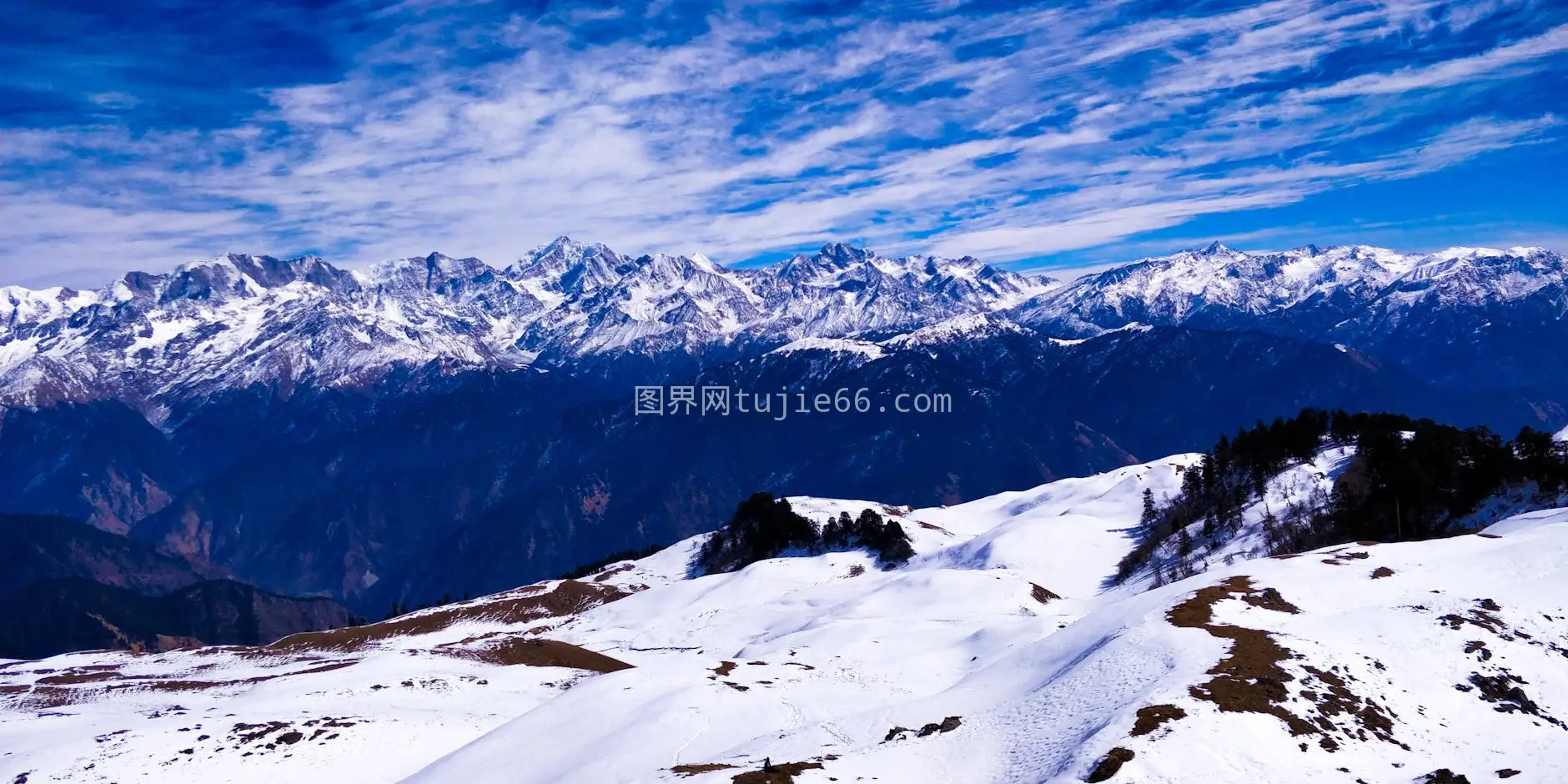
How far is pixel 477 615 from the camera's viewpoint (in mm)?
147250

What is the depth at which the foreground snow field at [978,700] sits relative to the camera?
38.8 meters

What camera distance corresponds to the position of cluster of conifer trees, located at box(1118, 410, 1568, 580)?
336 ft

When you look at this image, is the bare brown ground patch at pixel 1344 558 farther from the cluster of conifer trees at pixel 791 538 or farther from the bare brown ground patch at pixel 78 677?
the bare brown ground patch at pixel 78 677

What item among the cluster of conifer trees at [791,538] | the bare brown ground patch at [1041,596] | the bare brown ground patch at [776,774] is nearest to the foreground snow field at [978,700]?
the bare brown ground patch at [776,774]

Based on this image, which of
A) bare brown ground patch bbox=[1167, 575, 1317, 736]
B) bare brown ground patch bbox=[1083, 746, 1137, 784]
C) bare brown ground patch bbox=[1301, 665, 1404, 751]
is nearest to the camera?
bare brown ground patch bbox=[1083, 746, 1137, 784]

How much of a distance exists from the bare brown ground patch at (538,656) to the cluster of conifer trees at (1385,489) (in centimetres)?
6383

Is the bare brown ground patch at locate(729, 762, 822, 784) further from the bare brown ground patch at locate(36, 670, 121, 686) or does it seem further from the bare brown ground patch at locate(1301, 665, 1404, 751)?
the bare brown ground patch at locate(36, 670, 121, 686)

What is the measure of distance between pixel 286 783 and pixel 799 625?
208 feet

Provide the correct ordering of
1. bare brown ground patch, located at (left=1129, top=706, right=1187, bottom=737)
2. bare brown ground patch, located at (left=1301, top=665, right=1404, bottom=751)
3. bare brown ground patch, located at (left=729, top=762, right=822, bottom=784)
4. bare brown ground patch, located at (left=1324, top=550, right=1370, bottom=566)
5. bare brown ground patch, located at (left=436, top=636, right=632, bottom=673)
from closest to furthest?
bare brown ground patch, located at (left=1129, top=706, right=1187, bottom=737) < bare brown ground patch, located at (left=729, top=762, right=822, bottom=784) < bare brown ground patch, located at (left=1301, top=665, right=1404, bottom=751) < bare brown ground patch, located at (left=1324, top=550, right=1370, bottom=566) < bare brown ground patch, located at (left=436, top=636, right=632, bottom=673)

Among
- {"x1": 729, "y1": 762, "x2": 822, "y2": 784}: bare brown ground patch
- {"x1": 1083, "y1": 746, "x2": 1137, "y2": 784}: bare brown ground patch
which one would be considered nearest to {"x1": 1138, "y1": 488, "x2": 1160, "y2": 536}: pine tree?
{"x1": 729, "y1": 762, "x2": 822, "y2": 784}: bare brown ground patch

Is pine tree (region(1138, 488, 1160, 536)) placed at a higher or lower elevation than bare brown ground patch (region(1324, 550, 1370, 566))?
→ lower

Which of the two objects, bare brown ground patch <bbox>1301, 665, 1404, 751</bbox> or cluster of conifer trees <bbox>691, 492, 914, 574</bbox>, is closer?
bare brown ground patch <bbox>1301, 665, 1404, 751</bbox>

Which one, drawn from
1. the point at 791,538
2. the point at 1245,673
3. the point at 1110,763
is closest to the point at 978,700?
the point at 1245,673

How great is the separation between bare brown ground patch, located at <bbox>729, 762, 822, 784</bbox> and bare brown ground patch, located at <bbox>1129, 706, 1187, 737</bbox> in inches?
527
